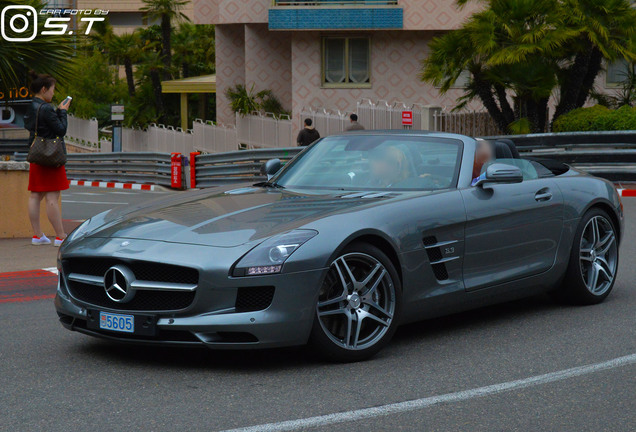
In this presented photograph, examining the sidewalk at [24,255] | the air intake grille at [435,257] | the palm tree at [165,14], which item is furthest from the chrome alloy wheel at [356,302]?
the palm tree at [165,14]

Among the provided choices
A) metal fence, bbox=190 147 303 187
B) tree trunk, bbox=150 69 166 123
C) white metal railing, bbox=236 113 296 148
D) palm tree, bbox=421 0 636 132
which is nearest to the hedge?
palm tree, bbox=421 0 636 132

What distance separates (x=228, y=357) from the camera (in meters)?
5.93

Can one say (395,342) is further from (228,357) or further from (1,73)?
(1,73)

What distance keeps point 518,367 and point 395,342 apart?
914mm

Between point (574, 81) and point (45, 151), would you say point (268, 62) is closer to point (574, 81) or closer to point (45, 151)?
point (574, 81)

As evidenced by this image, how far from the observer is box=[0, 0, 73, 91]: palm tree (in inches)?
467

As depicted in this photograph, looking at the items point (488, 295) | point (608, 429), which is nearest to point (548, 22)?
point (488, 295)

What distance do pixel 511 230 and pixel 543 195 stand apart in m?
0.52

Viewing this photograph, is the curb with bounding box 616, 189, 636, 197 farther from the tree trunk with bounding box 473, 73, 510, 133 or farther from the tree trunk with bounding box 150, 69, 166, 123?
the tree trunk with bounding box 150, 69, 166, 123

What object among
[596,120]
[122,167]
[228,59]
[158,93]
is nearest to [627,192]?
[596,120]

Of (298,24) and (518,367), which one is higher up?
(298,24)

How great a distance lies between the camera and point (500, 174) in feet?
21.7

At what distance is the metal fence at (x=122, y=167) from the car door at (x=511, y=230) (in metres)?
19.1

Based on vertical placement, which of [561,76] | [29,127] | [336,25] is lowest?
[29,127]
